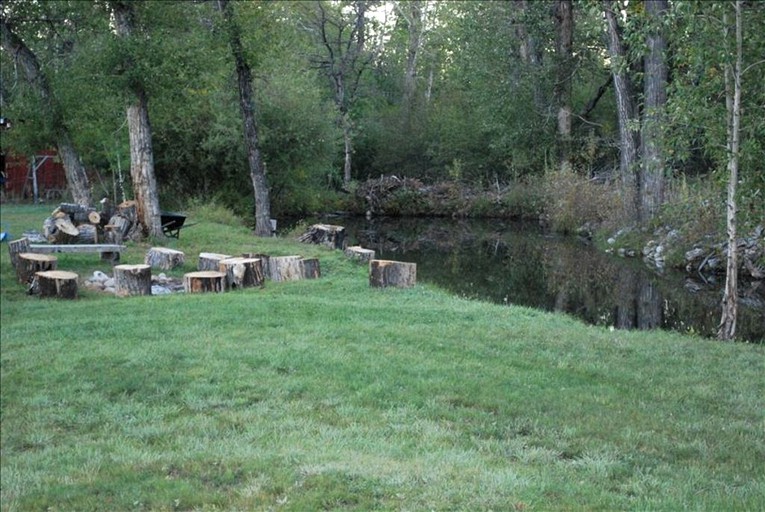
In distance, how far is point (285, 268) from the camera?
49.5 feet

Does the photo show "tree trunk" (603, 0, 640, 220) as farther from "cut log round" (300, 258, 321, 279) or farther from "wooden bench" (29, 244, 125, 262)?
"wooden bench" (29, 244, 125, 262)

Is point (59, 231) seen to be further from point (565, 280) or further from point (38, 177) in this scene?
point (38, 177)

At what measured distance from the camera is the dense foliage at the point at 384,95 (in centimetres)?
1134

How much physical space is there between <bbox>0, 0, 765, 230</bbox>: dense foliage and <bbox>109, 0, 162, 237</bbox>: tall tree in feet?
0.95

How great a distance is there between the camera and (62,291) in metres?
12.2

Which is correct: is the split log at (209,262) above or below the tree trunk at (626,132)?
below

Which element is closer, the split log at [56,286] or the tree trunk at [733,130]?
the tree trunk at [733,130]

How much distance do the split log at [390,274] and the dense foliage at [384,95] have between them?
4.33 m

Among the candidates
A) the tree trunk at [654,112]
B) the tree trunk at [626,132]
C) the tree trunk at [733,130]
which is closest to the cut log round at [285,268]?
the tree trunk at [654,112]

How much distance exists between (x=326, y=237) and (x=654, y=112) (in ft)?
38.6

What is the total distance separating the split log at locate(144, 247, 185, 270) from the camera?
1580 centimetres

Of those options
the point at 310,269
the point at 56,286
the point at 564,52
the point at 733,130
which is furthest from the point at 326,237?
the point at 564,52

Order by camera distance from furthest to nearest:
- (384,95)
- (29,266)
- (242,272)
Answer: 1. (384,95)
2. (242,272)
3. (29,266)

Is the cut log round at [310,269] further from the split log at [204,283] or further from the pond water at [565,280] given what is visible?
the pond water at [565,280]
